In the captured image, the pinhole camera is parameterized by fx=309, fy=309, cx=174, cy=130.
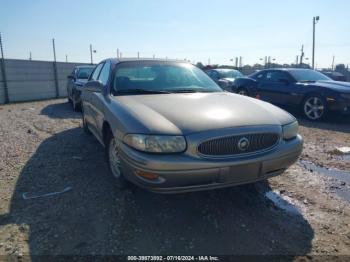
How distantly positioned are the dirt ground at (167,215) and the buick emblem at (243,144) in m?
0.73

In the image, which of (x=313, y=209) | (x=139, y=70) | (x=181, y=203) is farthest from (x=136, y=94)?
(x=313, y=209)

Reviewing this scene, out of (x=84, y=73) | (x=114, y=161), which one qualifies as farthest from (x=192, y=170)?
(x=84, y=73)

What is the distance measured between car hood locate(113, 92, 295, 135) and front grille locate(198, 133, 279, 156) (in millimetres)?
126

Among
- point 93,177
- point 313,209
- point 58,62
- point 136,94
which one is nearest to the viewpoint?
point 313,209

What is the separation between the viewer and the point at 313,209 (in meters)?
3.27

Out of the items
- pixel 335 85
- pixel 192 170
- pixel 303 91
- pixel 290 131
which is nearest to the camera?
pixel 192 170

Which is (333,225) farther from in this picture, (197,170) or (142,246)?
(142,246)

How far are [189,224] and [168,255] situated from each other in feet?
1.65

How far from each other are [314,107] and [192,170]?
21.3 ft

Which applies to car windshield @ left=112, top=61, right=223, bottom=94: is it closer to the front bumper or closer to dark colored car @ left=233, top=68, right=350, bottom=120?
the front bumper

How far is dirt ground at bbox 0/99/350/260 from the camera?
2611 mm

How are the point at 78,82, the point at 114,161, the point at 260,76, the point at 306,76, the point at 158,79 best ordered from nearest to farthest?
the point at 114,161 < the point at 158,79 < the point at 306,76 < the point at 78,82 < the point at 260,76

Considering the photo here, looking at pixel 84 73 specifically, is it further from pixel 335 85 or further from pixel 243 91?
pixel 335 85

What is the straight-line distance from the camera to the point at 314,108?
→ 26.5ft
